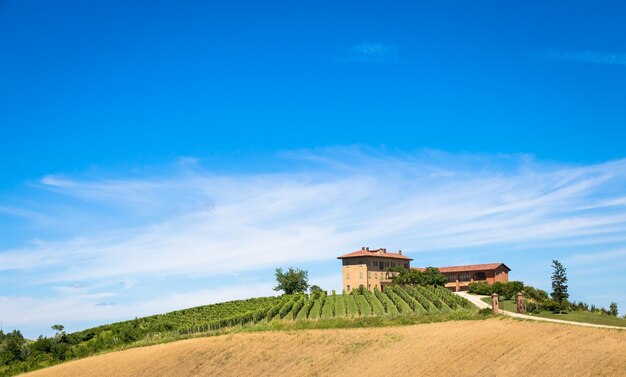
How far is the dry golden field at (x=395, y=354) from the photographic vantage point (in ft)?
122

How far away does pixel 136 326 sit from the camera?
286 ft

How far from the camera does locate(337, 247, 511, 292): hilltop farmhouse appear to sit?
338 ft

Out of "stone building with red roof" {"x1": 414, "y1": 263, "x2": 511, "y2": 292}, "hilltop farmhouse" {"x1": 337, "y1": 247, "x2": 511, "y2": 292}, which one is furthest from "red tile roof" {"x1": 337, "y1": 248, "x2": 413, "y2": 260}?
"stone building with red roof" {"x1": 414, "y1": 263, "x2": 511, "y2": 292}

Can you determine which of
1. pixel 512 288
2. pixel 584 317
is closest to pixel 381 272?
pixel 512 288

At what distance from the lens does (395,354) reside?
44812 millimetres

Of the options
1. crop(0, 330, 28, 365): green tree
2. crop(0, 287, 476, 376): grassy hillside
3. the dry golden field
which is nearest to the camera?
the dry golden field

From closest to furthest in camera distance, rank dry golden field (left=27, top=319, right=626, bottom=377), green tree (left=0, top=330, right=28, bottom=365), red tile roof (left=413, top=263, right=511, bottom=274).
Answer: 1. dry golden field (left=27, top=319, right=626, bottom=377)
2. green tree (left=0, top=330, right=28, bottom=365)
3. red tile roof (left=413, top=263, right=511, bottom=274)

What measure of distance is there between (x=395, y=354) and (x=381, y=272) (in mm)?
64941

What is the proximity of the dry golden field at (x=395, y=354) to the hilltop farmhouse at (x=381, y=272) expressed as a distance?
4759cm

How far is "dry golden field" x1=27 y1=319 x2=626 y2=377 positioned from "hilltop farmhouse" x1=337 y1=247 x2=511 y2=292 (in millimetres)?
47589

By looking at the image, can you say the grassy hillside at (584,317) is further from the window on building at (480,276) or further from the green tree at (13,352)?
the green tree at (13,352)

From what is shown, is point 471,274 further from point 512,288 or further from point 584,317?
point 584,317

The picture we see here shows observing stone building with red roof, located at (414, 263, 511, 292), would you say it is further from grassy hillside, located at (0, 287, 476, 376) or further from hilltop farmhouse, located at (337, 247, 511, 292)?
grassy hillside, located at (0, 287, 476, 376)

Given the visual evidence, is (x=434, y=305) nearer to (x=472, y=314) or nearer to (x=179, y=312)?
(x=472, y=314)
